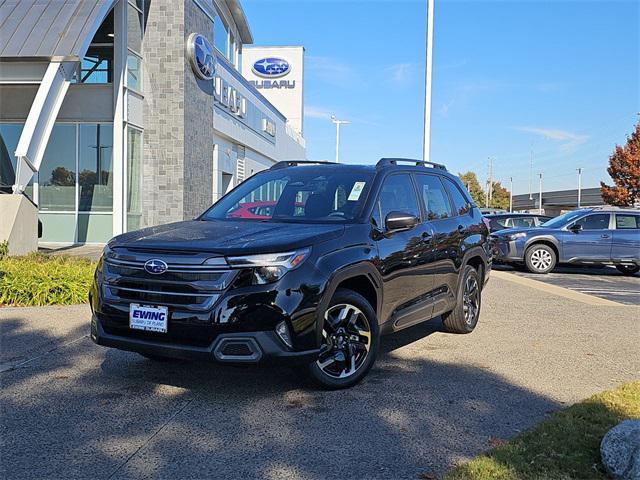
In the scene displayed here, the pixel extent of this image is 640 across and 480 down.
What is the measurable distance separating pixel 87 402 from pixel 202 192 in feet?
51.1

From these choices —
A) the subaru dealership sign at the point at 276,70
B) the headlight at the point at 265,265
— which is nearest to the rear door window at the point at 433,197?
the headlight at the point at 265,265

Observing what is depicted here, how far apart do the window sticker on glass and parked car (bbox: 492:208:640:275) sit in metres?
10.7

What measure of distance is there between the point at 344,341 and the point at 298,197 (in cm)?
145

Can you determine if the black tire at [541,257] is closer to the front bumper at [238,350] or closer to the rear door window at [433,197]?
the rear door window at [433,197]

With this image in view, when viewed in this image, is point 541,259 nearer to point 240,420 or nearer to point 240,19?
point 240,420

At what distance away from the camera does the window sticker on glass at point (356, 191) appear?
202 inches

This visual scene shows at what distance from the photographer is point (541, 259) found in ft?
48.7

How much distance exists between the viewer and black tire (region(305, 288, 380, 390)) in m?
4.43

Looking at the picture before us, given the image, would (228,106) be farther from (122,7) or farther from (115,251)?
(115,251)

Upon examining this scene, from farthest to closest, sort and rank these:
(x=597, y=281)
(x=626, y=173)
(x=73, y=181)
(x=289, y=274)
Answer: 1. (x=626, y=173)
2. (x=73, y=181)
3. (x=597, y=281)
4. (x=289, y=274)

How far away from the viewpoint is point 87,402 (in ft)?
14.1

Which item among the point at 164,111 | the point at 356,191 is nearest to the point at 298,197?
the point at 356,191

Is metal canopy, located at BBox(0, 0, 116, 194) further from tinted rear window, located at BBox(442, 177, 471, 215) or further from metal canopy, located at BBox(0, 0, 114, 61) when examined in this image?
tinted rear window, located at BBox(442, 177, 471, 215)

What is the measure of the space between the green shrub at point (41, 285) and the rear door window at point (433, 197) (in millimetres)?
4773
